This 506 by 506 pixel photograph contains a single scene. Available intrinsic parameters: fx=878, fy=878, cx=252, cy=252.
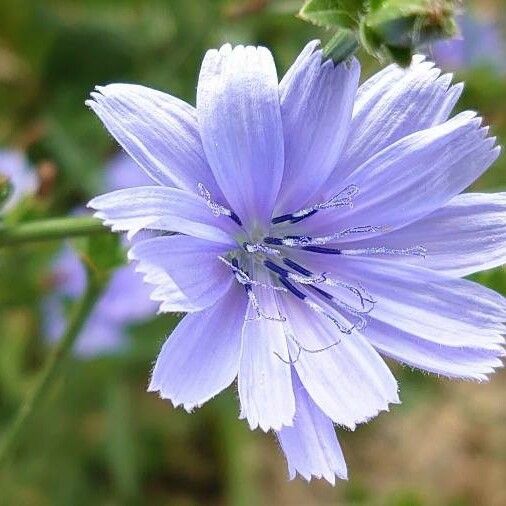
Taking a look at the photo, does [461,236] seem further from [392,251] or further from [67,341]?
[67,341]

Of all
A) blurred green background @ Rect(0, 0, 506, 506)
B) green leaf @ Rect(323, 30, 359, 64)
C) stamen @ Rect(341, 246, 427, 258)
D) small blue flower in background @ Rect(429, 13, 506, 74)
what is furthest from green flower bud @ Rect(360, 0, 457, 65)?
small blue flower in background @ Rect(429, 13, 506, 74)

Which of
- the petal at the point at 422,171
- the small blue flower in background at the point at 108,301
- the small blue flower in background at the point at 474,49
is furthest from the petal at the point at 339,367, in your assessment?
the small blue flower in background at the point at 474,49

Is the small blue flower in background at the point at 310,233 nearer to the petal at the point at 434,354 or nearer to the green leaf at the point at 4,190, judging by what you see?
the petal at the point at 434,354

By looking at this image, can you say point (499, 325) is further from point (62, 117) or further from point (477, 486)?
point (477, 486)

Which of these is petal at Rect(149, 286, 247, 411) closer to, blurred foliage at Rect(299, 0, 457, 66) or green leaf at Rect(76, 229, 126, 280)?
green leaf at Rect(76, 229, 126, 280)

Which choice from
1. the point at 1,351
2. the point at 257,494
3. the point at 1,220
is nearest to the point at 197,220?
the point at 1,220

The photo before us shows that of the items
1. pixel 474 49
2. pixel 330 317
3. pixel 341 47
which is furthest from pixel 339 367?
pixel 474 49
